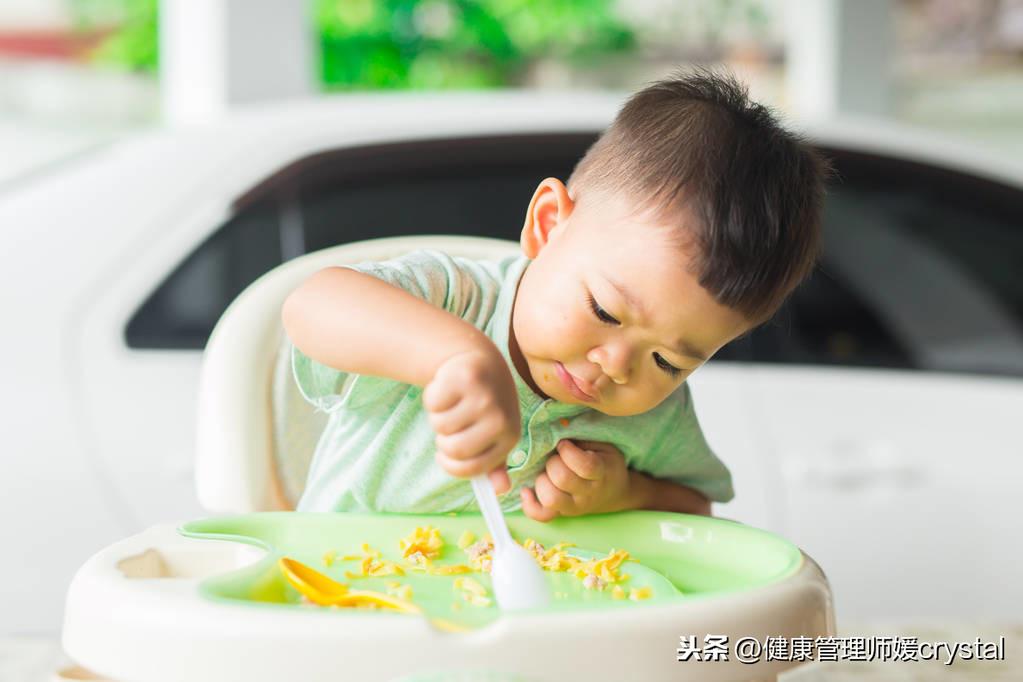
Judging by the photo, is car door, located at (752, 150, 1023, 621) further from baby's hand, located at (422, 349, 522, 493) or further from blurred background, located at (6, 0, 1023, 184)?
blurred background, located at (6, 0, 1023, 184)

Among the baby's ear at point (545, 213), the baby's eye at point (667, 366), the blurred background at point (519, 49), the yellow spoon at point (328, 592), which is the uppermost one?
the blurred background at point (519, 49)

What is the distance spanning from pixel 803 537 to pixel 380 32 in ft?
17.9

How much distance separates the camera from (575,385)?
79cm

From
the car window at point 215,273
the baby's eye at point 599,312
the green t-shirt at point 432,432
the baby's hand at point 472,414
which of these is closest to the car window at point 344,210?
the car window at point 215,273

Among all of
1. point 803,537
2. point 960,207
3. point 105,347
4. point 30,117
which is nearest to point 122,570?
point 105,347

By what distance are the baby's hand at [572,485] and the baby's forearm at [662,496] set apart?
4cm

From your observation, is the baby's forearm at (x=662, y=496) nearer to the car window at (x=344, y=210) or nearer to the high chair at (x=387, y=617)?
the high chair at (x=387, y=617)

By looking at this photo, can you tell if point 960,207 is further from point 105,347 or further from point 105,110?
point 105,110

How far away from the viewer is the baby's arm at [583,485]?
0.87m

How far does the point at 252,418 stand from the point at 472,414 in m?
0.42

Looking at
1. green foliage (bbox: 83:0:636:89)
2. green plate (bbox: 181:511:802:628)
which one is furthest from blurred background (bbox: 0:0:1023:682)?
green foliage (bbox: 83:0:636:89)

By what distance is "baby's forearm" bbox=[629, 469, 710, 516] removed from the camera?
944mm

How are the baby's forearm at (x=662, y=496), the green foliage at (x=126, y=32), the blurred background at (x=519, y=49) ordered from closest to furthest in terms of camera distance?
the baby's forearm at (x=662, y=496), the blurred background at (x=519, y=49), the green foliage at (x=126, y=32)

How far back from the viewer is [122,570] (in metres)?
0.70
